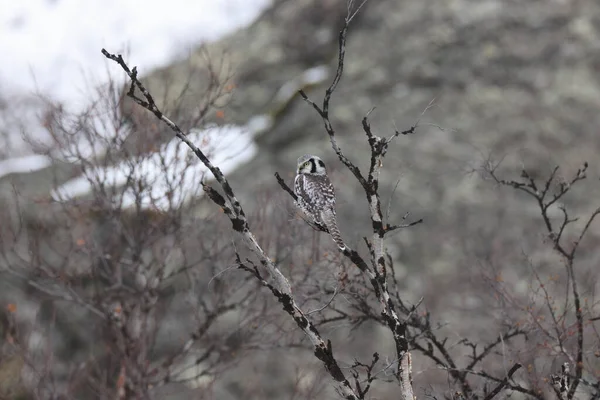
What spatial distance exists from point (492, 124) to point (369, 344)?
1073cm

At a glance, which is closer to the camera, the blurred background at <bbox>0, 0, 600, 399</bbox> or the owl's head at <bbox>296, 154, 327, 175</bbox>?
the owl's head at <bbox>296, 154, 327, 175</bbox>

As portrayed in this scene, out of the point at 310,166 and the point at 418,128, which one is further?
the point at 418,128

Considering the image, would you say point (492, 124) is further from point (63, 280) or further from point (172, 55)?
point (63, 280)

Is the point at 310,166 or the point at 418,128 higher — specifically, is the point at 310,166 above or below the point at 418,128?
below

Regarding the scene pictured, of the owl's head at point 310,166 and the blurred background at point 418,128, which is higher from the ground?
the blurred background at point 418,128

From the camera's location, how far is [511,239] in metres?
21.7

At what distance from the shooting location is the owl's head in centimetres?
667

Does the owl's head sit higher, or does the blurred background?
the blurred background

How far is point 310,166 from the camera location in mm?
6723

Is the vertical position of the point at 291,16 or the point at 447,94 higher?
the point at 291,16

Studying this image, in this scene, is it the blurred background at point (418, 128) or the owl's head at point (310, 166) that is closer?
the owl's head at point (310, 166)

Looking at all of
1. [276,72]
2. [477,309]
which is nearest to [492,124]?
[477,309]

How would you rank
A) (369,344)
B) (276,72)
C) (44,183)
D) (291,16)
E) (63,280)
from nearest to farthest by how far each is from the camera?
(63,280)
(369,344)
(44,183)
(276,72)
(291,16)

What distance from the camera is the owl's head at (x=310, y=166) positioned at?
6668mm
